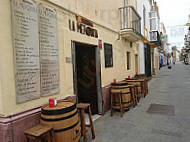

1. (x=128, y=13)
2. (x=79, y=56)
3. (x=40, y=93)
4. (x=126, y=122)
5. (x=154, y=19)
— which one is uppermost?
(x=154, y=19)

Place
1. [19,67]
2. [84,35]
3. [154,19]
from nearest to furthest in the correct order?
[19,67], [84,35], [154,19]

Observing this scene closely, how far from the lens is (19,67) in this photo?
251 centimetres

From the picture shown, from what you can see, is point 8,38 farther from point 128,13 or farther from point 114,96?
point 128,13

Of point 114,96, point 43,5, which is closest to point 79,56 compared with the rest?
point 114,96

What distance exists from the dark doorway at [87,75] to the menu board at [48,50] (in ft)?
6.20

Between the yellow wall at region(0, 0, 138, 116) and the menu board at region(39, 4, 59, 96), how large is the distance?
6.7 inches

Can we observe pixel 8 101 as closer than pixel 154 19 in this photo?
Yes

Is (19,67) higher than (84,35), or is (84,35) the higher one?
(84,35)

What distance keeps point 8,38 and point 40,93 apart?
46.1 inches

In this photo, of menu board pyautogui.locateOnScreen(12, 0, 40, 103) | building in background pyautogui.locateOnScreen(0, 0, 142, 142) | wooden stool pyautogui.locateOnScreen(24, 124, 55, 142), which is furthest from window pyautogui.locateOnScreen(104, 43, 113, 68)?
wooden stool pyautogui.locateOnScreen(24, 124, 55, 142)

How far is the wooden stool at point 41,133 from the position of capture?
2.14 meters

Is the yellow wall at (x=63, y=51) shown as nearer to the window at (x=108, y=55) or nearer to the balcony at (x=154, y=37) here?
the window at (x=108, y=55)

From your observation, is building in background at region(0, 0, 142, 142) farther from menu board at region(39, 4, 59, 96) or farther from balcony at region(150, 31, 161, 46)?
balcony at region(150, 31, 161, 46)

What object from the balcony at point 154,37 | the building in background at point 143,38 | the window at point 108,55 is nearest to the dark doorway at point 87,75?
the window at point 108,55
